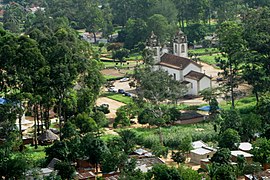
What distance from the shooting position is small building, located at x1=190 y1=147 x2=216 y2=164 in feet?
129

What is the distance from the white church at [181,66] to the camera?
193 ft

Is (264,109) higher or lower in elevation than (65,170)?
higher

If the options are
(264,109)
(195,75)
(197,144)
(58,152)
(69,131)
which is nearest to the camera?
(58,152)

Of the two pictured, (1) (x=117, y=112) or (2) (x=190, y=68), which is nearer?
(1) (x=117, y=112)

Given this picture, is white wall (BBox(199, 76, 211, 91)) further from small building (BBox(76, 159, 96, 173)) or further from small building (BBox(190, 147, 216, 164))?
small building (BBox(76, 159, 96, 173))

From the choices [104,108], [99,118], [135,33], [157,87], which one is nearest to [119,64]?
[135,33]

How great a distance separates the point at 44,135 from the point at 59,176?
1123 cm

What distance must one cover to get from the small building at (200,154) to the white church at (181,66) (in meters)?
18.8

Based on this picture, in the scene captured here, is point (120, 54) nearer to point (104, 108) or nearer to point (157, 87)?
point (104, 108)

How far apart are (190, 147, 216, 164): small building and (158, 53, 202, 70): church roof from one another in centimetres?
2092

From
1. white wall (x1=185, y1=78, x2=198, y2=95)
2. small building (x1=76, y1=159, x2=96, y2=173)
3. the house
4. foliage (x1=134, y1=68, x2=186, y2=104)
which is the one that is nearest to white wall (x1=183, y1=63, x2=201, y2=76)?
white wall (x1=185, y1=78, x2=198, y2=95)

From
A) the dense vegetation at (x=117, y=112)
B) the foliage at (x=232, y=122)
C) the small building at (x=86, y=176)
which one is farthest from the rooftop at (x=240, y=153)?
the small building at (x=86, y=176)

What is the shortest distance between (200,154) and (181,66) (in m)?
22.1

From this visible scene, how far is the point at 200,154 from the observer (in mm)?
39312
